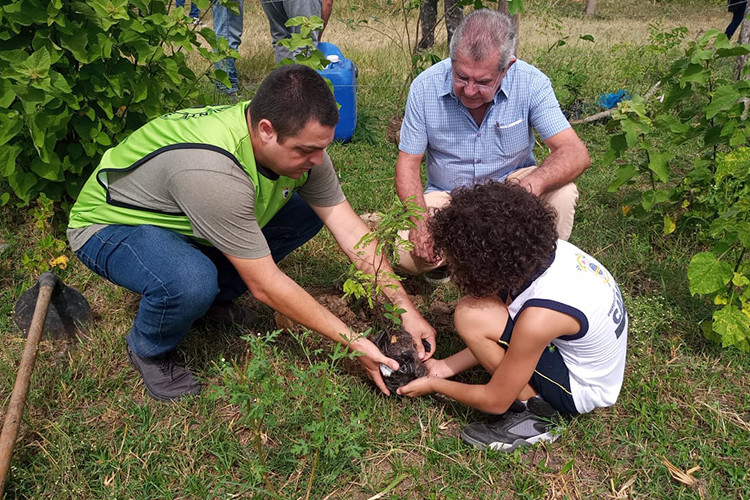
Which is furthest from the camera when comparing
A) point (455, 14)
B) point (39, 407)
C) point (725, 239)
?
point (455, 14)

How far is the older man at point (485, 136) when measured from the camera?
124 inches

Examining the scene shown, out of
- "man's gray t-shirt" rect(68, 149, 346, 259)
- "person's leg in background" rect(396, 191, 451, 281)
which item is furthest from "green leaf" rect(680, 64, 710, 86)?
"man's gray t-shirt" rect(68, 149, 346, 259)

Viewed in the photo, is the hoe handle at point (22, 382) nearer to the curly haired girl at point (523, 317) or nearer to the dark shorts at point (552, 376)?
the curly haired girl at point (523, 317)

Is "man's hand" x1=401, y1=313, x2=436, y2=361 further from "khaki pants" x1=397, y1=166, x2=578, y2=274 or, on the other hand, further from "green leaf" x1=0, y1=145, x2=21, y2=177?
"green leaf" x1=0, y1=145, x2=21, y2=177

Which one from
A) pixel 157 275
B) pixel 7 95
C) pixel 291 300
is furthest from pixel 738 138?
pixel 7 95

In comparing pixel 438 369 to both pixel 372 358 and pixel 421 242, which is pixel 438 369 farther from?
pixel 421 242

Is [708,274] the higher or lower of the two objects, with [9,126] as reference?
lower

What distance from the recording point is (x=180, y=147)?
7.86ft

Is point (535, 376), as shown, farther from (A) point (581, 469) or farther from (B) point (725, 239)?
(B) point (725, 239)

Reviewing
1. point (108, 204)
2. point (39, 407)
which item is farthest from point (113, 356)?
point (108, 204)

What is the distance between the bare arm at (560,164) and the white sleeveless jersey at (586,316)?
90cm

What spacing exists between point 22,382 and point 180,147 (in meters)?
1.11

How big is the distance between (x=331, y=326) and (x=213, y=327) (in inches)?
37.8

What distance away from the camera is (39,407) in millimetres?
2580
